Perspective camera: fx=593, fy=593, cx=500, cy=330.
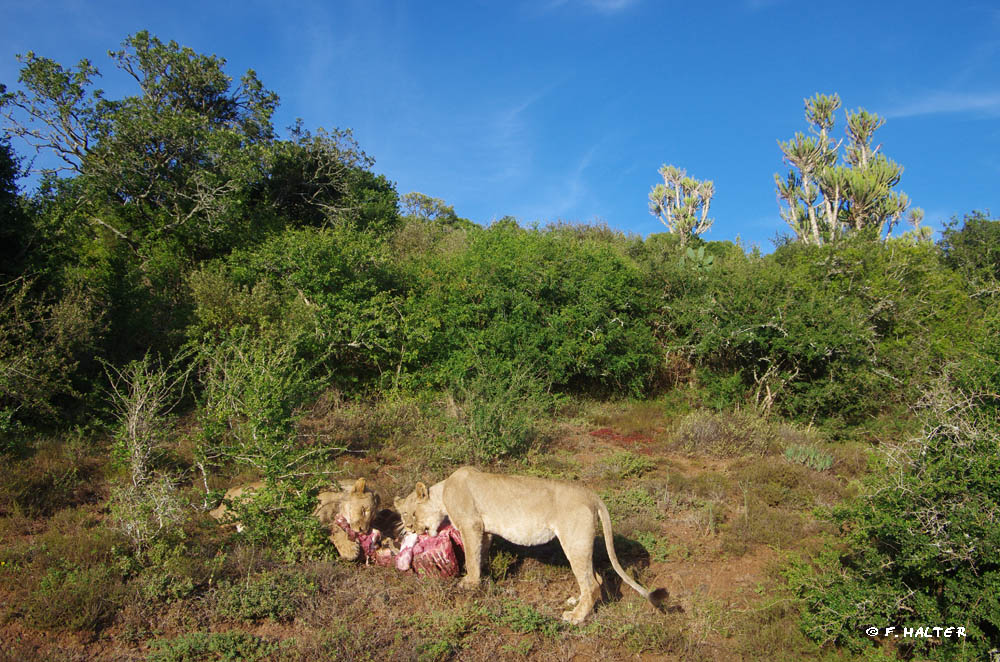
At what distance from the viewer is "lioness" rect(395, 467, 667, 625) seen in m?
5.72

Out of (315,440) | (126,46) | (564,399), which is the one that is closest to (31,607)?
(315,440)

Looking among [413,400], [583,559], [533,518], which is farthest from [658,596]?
[413,400]

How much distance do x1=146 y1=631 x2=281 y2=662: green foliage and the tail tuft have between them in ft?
11.6

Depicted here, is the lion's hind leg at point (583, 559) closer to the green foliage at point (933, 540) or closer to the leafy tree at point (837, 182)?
the green foliage at point (933, 540)

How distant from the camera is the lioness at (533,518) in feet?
18.8

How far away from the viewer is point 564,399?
1303 centimetres

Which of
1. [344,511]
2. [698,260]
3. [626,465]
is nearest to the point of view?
[344,511]

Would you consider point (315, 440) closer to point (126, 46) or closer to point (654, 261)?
point (654, 261)

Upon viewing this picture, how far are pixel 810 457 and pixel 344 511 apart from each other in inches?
306

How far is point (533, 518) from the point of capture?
586 cm

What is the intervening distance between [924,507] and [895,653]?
4.29 ft

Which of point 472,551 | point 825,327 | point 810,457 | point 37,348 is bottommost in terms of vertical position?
point 472,551

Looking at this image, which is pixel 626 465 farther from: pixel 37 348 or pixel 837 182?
pixel 837 182

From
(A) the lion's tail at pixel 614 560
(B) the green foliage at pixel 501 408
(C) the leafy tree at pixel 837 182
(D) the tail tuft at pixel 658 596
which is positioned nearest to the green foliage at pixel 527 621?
(A) the lion's tail at pixel 614 560
